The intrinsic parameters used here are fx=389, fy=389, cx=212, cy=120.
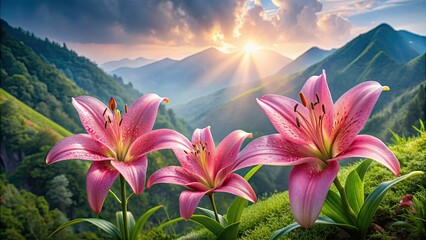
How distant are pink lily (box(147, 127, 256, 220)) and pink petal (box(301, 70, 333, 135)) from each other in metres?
0.28

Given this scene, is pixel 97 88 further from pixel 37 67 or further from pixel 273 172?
pixel 273 172

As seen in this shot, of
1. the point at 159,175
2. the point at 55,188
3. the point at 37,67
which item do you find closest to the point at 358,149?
the point at 159,175

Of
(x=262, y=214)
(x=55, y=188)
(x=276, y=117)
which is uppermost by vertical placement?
(x=276, y=117)

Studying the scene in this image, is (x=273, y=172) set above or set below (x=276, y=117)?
below

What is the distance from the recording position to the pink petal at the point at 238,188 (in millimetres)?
1354

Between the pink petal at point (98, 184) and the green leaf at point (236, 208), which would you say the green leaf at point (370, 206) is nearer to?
the green leaf at point (236, 208)

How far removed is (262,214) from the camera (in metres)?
2.54

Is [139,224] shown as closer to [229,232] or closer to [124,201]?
[124,201]

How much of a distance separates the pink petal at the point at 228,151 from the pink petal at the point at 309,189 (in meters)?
0.28

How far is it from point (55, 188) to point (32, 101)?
46.7m

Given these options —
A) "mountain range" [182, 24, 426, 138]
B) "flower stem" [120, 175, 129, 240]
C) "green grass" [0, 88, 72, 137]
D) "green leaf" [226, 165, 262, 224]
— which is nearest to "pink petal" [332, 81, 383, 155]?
"green leaf" [226, 165, 262, 224]

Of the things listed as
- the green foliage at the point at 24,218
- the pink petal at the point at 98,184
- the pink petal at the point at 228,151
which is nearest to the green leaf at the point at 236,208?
the pink petal at the point at 228,151

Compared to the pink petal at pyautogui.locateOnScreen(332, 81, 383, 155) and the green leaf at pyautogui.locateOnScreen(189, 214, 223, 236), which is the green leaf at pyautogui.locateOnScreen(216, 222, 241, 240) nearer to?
the green leaf at pyautogui.locateOnScreen(189, 214, 223, 236)

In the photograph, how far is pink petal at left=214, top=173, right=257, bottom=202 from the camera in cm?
135
